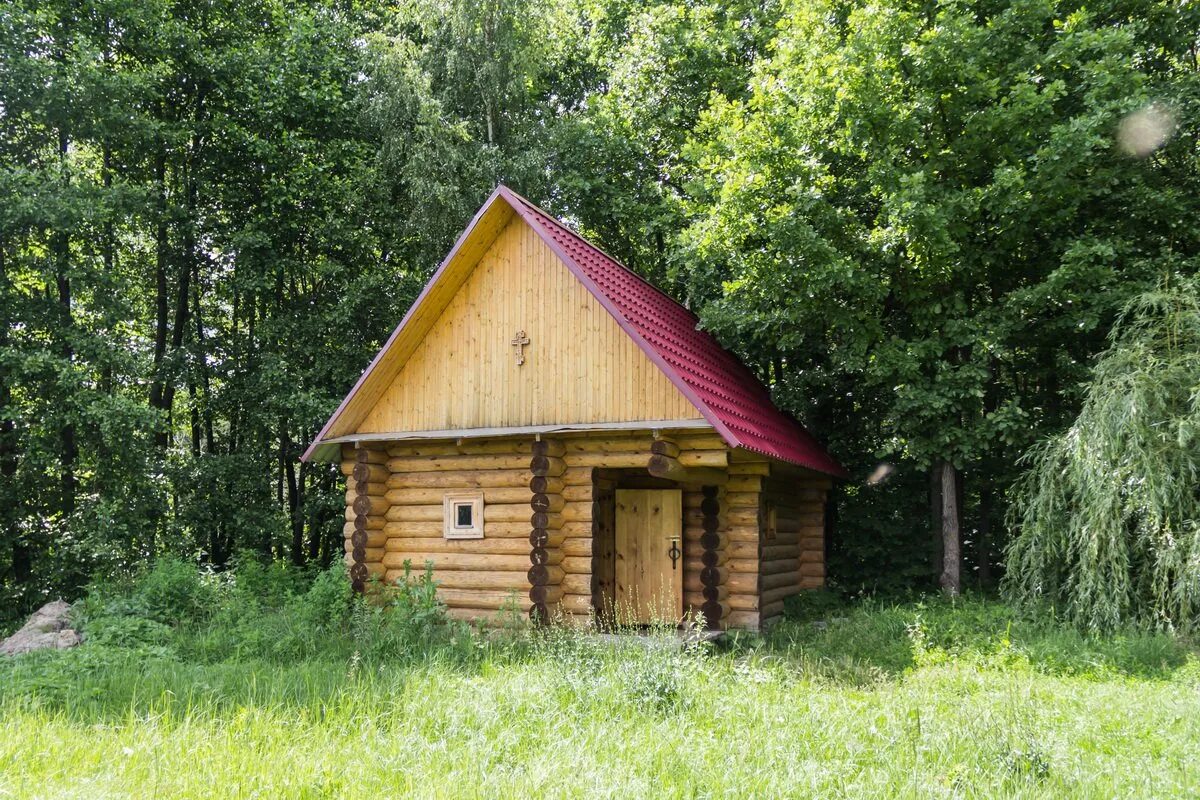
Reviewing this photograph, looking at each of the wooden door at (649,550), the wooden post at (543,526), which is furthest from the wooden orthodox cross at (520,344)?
the wooden door at (649,550)

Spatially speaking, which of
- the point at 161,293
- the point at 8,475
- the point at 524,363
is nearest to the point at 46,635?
the point at 8,475

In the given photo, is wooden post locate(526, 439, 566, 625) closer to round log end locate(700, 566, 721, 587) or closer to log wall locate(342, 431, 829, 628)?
log wall locate(342, 431, 829, 628)

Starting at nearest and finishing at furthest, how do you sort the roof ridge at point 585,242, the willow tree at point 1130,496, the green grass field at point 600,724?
the green grass field at point 600,724 → the willow tree at point 1130,496 → the roof ridge at point 585,242

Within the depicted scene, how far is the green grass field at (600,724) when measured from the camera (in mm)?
5141

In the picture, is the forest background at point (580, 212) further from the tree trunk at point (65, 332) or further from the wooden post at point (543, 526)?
the wooden post at point (543, 526)

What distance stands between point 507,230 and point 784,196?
14.4 feet

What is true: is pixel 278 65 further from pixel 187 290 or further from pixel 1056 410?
pixel 1056 410

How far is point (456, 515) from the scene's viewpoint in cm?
1227

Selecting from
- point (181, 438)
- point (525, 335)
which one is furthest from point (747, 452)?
point (181, 438)

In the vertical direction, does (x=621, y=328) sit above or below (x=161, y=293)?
below

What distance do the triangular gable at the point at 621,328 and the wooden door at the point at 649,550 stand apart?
1.85 metres

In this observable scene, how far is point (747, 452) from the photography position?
11.3 meters

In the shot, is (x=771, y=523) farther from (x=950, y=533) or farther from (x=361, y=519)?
(x=361, y=519)

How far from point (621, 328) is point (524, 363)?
1.56 meters
